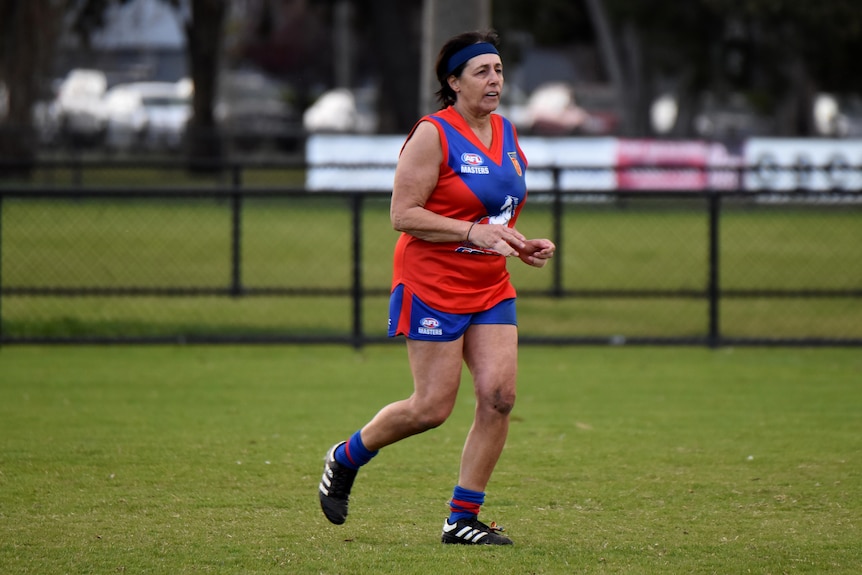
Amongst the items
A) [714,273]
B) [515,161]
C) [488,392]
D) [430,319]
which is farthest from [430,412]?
[714,273]

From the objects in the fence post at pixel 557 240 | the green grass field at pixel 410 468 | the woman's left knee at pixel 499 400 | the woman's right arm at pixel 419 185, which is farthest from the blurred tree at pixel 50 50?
the woman's left knee at pixel 499 400

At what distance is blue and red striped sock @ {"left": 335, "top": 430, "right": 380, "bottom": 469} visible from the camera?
5656mm

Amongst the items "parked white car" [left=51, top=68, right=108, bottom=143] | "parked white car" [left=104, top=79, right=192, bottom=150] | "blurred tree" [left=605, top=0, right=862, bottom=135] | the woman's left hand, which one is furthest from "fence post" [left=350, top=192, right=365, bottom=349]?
"parked white car" [left=104, top=79, right=192, bottom=150]

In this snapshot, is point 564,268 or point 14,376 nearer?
point 14,376

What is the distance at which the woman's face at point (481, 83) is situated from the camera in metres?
5.40

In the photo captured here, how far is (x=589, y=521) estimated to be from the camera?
5.89 meters

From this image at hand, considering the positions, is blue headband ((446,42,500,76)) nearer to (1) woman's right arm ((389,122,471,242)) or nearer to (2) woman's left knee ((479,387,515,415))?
(1) woman's right arm ((389,122,471,242))

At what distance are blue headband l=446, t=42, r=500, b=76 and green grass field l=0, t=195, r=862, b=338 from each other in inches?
241

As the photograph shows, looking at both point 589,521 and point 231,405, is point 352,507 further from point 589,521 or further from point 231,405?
point 231,405

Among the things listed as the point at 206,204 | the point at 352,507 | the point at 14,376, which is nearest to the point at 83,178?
the point at 206,204

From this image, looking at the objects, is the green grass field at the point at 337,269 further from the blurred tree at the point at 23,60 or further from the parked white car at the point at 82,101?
the parked white car at the point at 82,101

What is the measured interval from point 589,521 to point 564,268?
9.46 m

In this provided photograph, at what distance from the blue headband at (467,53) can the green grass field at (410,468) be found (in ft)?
6.36

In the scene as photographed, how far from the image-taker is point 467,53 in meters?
5.44
